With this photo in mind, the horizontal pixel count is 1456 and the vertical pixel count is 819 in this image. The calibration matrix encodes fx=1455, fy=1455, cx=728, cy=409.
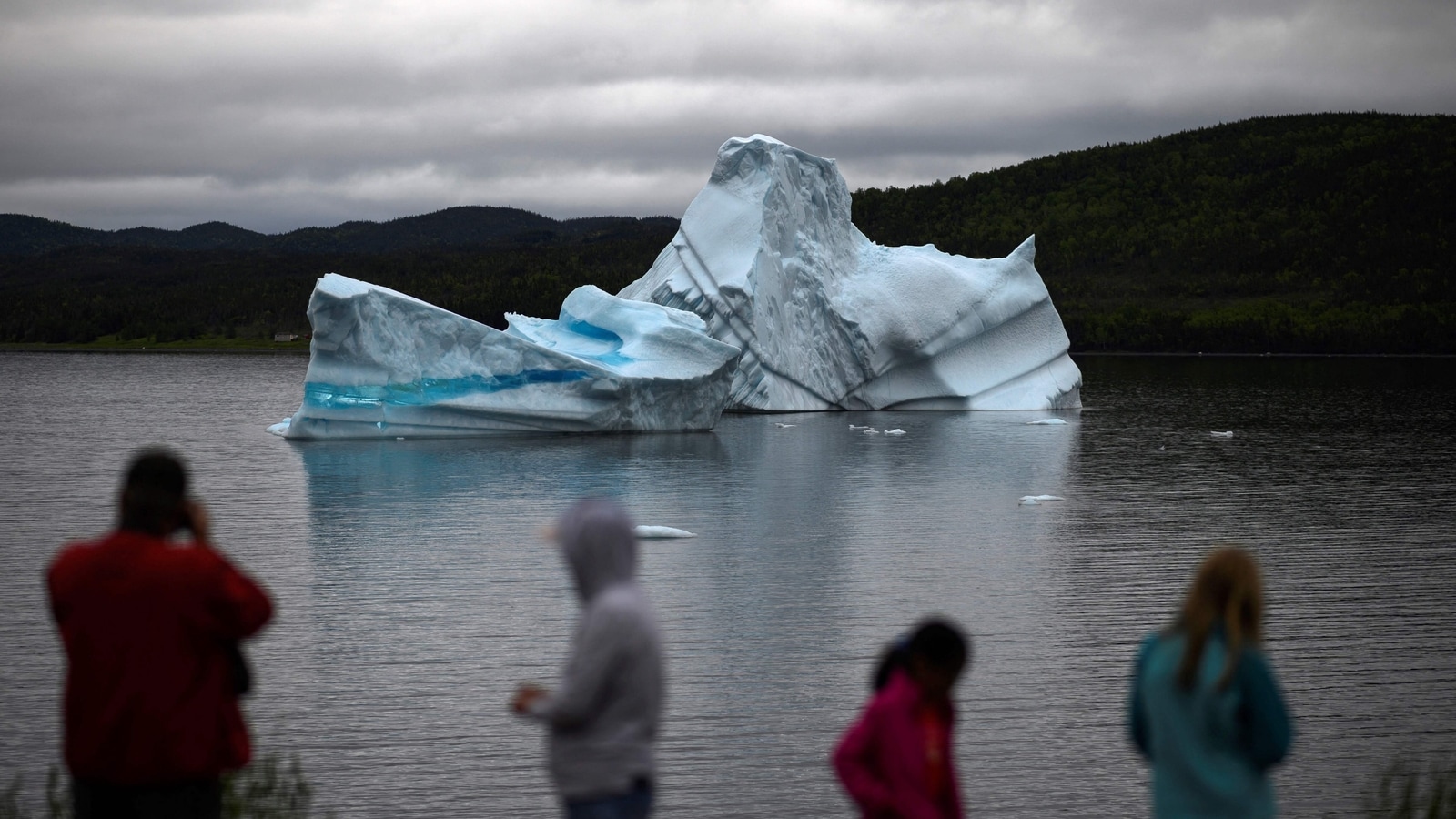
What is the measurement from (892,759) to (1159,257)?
3166 inches

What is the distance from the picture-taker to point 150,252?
113m

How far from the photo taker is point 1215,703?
3.38 meters

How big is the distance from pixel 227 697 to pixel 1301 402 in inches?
1441

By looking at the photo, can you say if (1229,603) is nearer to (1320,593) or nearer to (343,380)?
(1320,593)

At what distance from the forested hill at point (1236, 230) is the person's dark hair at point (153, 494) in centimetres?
6852

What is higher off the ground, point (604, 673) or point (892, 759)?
point (604, 673)

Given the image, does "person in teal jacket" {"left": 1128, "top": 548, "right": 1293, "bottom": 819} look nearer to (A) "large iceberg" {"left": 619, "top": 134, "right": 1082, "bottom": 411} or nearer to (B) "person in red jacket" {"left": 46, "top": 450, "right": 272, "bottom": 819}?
(B) "person in red jacket" {"left": 46, "top": 450, "right": 272, "bottom": 819}

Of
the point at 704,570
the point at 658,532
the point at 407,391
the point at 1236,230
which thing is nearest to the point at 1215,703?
the point at 704,570

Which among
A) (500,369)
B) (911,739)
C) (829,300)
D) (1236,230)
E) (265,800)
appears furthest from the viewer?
(1236,230)

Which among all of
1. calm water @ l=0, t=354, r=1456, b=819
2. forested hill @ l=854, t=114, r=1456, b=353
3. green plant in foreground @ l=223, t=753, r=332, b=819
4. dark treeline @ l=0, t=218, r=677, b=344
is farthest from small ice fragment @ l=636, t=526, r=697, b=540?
forested hill @ l=854, t=114, r=1456, b=353

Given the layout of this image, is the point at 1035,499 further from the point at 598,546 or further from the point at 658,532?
the point at 598,546

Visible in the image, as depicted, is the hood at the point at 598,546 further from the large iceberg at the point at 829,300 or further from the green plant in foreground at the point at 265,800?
the large iceberg at the point at 829,300

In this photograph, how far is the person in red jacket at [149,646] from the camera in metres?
3.41

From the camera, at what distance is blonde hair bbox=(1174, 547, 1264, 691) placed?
327 cm
